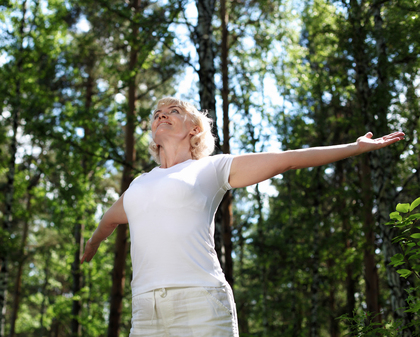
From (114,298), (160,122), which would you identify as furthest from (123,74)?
(160,122)

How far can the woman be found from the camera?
5.91ft

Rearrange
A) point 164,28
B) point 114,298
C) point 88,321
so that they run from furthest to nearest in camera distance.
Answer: point 88,321 < point 114,298 < point 164,28

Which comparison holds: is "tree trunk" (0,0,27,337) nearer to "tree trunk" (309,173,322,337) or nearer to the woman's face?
"tree trunk" (309,173,322,337)

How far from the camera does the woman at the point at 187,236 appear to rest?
1801 millimetres

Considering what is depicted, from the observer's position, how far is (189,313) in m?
1.79

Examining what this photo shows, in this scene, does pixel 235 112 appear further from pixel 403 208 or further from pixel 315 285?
pixel 403 208

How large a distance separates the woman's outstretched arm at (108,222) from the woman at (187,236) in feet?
1.41

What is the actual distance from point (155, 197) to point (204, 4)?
4910mm

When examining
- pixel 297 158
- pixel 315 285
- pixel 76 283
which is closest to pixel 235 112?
pixel 315 285

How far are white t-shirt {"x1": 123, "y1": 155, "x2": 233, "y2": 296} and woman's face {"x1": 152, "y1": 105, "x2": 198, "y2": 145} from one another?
323mm

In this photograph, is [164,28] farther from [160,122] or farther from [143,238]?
[143,238]

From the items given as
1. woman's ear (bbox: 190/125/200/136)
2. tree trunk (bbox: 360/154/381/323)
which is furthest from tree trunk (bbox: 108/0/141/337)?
woman's ear (bbox: 190/125/200/136)

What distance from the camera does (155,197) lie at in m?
2.00

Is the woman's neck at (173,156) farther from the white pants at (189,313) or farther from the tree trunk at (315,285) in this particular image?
the tree trunk at (315,285)
